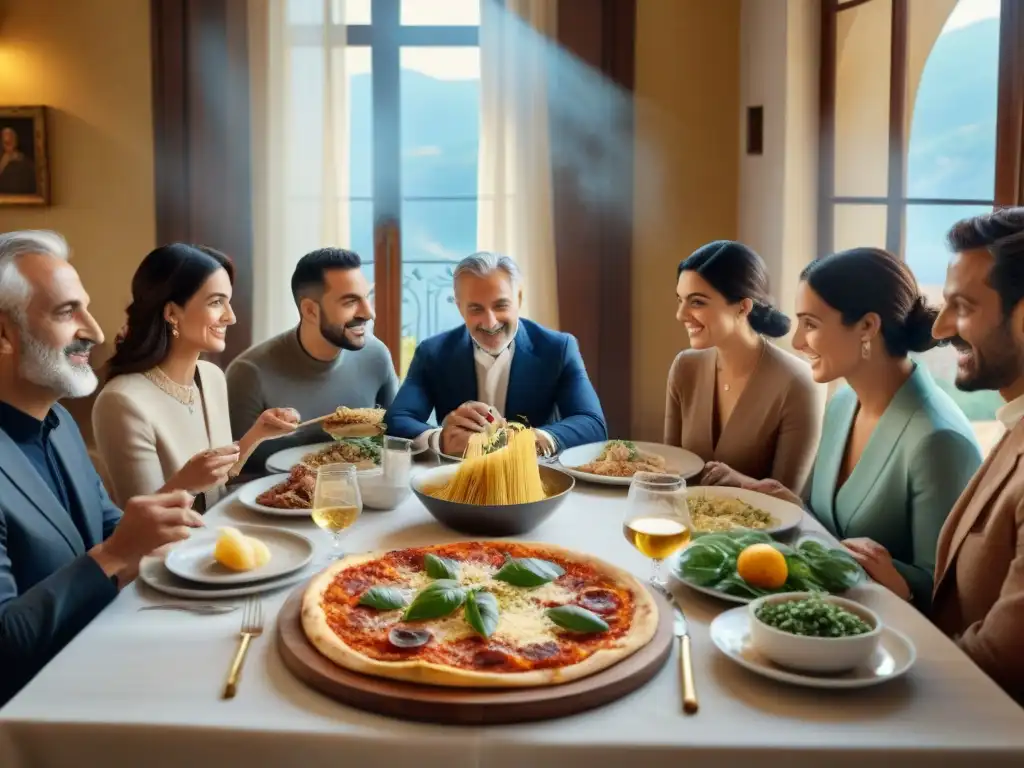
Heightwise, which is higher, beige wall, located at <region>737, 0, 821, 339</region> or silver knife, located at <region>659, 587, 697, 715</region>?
beige wall, located at <region>737, 0, 821, 339</region>

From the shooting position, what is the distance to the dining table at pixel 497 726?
1.14 metres

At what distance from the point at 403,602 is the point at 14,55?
3.98 m

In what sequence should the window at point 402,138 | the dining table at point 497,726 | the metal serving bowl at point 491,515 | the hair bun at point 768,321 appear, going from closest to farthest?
1. the dining table at point 497,726
2. the metal serving bowl at point 491,515
3. the hair bun at point 768,321
4. the window at point 402,138

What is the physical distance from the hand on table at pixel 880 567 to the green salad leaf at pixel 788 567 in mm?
78

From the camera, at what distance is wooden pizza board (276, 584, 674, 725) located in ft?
3.87

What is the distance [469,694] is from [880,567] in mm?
880

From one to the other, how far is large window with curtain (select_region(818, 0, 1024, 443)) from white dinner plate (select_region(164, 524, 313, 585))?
2246 mm

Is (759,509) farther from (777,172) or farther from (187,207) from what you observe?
(187,207)

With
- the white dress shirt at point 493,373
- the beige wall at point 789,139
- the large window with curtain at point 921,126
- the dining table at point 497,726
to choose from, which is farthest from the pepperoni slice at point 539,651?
the beige wall at point 789,139

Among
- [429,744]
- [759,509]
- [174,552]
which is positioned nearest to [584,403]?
[759,509]

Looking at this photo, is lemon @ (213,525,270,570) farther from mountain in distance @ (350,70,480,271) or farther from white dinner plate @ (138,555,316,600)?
mountain in distance @ (350,70,480,271)

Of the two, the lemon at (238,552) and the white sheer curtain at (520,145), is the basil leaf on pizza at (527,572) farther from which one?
the white sheer curtain at (520,145)

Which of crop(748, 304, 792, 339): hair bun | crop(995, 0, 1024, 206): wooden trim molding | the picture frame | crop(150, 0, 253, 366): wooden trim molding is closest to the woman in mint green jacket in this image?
crop(748, 304, 792, 339): hair bun

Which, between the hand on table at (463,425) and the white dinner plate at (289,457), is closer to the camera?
the white dinner plate at (289,457)
